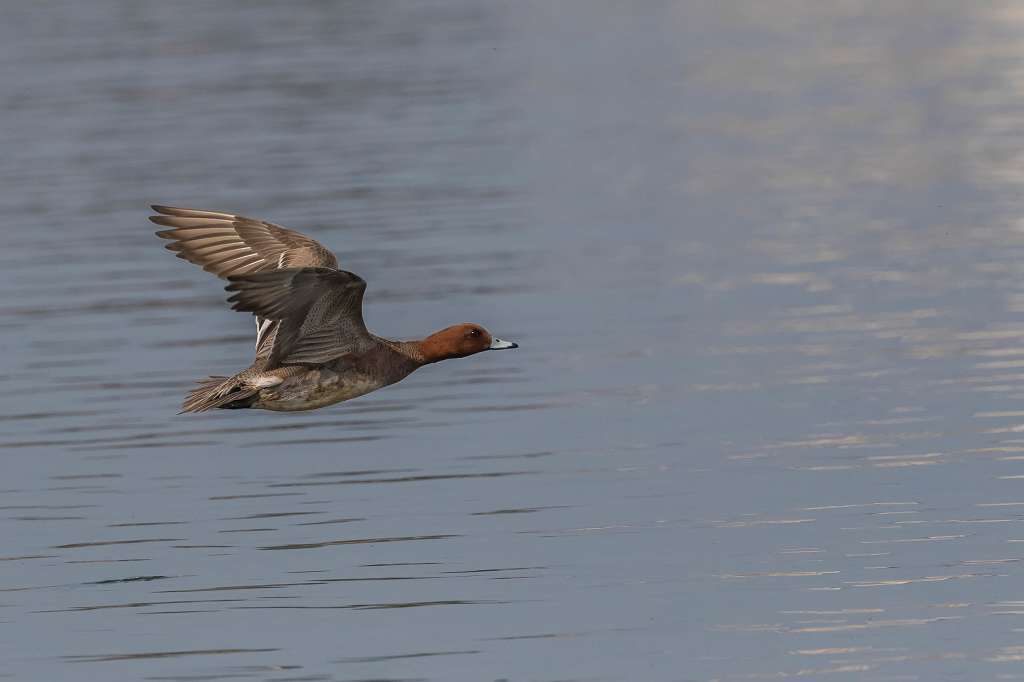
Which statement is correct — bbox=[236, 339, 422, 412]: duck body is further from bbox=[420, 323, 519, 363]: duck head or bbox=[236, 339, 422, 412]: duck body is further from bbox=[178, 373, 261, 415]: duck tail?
bbox=[420, 323, 519, 363]: duck head

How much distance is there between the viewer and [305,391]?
12867 millimetres

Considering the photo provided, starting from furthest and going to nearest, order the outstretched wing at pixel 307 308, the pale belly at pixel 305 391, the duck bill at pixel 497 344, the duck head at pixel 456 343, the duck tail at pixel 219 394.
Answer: the duck head at pixel 456 343
the duck bill at pixel 497 344
the pale belly at pixel 305 391
the duck tail at pixel 219 394
the outstretched wing at pixel 307 308

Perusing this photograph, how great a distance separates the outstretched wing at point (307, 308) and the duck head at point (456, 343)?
22.8 inches

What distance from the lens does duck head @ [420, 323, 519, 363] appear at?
13.5 m

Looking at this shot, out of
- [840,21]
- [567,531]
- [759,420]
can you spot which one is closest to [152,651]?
[567,531]

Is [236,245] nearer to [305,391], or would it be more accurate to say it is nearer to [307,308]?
[307,308]

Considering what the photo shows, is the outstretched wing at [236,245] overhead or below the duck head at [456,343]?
overhead

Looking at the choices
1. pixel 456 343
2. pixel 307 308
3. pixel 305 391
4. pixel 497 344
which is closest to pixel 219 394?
pixel 305 391

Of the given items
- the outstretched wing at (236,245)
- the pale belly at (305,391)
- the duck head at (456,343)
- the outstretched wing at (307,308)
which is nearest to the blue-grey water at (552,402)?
the pale belly at (305,391)

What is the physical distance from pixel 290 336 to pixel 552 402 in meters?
3.48

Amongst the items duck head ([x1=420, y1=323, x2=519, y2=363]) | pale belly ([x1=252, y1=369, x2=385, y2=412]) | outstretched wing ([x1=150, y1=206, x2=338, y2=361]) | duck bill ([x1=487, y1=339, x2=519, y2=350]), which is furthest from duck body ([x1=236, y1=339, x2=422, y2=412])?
duck bill ([x1=487, y1=339, x2=519, y2=350])

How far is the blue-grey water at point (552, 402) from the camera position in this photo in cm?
1055

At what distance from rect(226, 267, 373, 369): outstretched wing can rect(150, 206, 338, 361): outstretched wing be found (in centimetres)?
33

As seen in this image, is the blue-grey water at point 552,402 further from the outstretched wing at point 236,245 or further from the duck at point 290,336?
the outstretched wing at point 236,245
